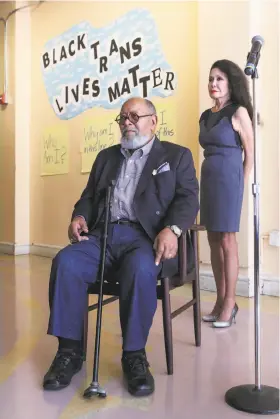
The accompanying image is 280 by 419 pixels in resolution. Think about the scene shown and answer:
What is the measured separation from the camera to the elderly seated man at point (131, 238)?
156 cm

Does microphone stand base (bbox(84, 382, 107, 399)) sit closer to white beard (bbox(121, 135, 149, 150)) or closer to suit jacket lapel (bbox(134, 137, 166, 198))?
suit jacket lapel (bbox(134, 137, 166, 198))

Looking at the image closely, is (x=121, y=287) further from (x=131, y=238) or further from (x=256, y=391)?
(x=256, y=391)

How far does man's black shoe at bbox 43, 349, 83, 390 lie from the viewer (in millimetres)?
1556

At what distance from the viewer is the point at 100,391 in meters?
1.49

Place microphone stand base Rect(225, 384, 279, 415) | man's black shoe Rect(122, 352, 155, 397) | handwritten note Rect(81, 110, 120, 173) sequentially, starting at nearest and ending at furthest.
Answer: microphone stand base Rect(225, 384, 279, 415)
man's black shoe Rect(122, 352, 155, 397)
handwritten note Rect(81, 110, 120, 173)

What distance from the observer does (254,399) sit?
1.42 meters

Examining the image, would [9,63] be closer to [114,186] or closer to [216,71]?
[216,71]

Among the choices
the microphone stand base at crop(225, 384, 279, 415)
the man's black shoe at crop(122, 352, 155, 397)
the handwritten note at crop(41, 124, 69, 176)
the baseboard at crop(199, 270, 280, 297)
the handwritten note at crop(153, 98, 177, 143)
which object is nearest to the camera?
the microphone stand base at crop(225, 384, 279, 415)

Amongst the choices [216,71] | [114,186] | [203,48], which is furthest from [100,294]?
[203,48]

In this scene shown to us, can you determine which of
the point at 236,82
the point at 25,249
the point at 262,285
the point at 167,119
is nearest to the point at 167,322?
the point at 236,82

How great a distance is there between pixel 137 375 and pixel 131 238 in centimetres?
51

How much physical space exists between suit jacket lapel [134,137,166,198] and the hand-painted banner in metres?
1.76

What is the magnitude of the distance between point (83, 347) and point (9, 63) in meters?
4.00

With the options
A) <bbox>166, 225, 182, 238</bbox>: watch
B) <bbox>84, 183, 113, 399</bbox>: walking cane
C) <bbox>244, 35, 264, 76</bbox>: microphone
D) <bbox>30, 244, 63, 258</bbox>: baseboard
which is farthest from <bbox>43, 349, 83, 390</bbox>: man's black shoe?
<bbox>30, 244, 63, 258</bbox>: baseboard
